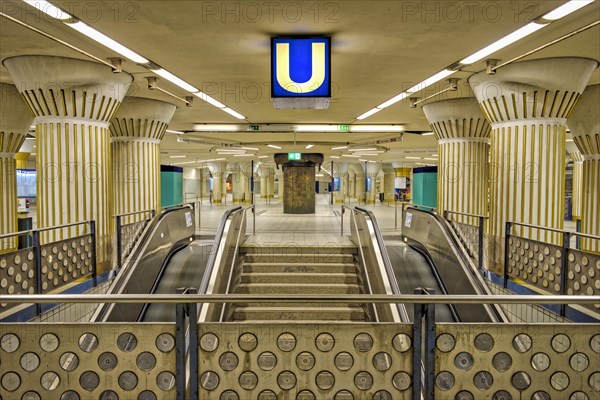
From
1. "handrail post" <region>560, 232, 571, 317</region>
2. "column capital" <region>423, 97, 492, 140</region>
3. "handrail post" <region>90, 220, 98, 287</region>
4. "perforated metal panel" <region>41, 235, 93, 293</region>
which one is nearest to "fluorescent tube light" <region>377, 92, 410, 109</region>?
"column capital" <region>423, 97, 492, 140</region>

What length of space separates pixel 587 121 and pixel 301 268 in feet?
23.2

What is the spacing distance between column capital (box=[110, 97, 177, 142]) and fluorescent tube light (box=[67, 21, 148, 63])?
377cm

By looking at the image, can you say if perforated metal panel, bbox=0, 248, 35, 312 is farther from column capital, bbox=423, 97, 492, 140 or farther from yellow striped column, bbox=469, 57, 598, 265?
column capital, bbox=423, 97, 492, 140

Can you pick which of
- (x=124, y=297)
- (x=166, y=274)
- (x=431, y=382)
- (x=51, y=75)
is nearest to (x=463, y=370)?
(x=431, y=382)

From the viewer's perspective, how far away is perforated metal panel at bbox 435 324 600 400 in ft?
7.55

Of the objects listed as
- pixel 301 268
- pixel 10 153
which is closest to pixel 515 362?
pixel 301 268

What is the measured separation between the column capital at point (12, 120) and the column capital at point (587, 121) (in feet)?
38.5

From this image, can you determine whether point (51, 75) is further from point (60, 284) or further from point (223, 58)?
point (60, 284)

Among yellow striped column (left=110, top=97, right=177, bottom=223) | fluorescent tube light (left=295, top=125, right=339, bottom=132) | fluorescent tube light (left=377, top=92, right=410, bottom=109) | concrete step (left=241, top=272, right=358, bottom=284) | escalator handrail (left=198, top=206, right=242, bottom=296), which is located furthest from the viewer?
fluorescent tube light (left=295, top=125, right=339, bottom=132)

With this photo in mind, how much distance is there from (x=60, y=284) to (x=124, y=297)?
170 inches

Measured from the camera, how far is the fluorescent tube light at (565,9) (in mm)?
4102

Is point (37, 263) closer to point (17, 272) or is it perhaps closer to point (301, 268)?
point (17, 272)

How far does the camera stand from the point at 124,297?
2.32m

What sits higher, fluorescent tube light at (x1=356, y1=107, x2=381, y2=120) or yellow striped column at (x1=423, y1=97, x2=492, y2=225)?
fluorescent tube light at (x1=356, y1=107, x2=381, y2=120)
